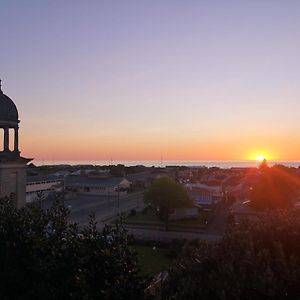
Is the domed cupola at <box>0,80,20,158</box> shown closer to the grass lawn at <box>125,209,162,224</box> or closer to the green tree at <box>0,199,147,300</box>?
the green tree at <box>0,199,147,300</box>

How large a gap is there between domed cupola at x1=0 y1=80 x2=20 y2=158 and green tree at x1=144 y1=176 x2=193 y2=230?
70.7 ft

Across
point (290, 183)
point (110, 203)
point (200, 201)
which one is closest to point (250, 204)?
point (290, 183)

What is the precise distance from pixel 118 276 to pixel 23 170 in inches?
632

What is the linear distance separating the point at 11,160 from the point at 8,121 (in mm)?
2135

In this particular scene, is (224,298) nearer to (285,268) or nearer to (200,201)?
(285,268)

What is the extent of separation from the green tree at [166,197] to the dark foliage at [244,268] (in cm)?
3242

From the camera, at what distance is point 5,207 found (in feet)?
39.3

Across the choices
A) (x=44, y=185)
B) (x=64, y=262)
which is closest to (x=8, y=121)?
(x=64, y=262)

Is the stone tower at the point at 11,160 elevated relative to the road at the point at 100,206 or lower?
elevated

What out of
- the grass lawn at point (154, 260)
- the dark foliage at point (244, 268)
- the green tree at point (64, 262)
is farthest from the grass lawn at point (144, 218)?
the dark foliage at point (244, 268)

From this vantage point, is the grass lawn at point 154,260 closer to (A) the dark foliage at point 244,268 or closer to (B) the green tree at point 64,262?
(B) the green tree at point 64,262

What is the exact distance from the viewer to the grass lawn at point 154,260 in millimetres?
25894

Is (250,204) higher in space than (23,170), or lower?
lower

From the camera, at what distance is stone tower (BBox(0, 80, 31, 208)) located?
22.7 meters
